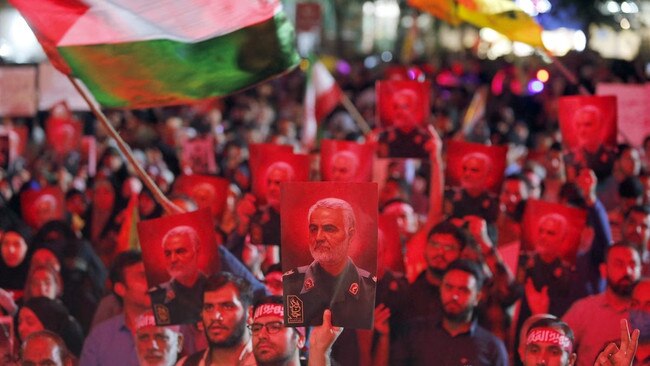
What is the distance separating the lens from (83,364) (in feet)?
24.6

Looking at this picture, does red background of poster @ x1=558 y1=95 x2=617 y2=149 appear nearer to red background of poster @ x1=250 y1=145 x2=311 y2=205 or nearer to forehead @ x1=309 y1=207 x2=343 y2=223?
red background of poster @ x1=250 y1=145 x2=311 y2=205

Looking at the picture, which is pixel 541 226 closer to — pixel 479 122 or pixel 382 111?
pixel 382 111

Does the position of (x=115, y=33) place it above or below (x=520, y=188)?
above

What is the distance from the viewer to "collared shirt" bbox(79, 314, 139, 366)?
24.6 feet

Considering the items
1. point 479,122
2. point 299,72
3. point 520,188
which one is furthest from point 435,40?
point 520,188

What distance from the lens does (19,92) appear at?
13.6 m

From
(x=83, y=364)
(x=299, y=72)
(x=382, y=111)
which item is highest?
(x=299, y=72)

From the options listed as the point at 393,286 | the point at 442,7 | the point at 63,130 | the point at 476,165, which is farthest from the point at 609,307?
the point at 63,130

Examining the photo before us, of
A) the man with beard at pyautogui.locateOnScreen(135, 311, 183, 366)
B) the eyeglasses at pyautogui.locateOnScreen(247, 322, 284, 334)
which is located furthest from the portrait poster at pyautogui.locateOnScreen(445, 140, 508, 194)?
the eyeglasses at pyautogui.locateOnScreen(247, 322, 284, 334)

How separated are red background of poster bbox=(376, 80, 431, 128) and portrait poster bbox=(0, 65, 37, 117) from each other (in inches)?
178

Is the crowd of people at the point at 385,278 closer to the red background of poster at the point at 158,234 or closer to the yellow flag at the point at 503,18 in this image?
the red background of poster at the point at 158,234

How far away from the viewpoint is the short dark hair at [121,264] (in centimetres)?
798

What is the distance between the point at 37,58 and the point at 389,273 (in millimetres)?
24132

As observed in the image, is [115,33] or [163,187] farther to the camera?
[163,187]
